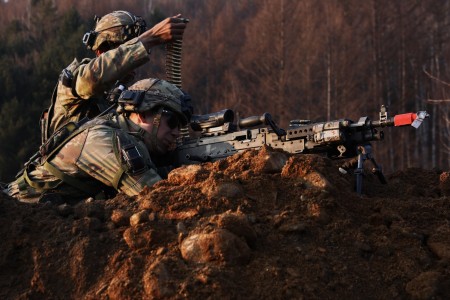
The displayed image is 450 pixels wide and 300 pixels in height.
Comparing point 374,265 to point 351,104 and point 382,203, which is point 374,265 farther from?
point 351,104

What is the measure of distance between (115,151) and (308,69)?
2236 cm

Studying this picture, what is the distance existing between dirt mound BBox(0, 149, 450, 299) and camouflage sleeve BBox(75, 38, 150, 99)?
1769 millimetres

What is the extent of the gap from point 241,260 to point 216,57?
32.2 meters

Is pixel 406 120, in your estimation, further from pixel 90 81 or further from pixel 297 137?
pixel 90 81

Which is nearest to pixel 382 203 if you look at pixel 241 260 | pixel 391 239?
pixel 391 239

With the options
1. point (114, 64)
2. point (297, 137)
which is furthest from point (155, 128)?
point (297, 137)

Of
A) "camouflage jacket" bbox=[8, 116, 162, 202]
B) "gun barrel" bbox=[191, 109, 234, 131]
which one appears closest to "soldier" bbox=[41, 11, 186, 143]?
"camouflage jacket" bbox=[8, 116, 162, 202]

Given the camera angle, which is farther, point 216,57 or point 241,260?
point 216,57

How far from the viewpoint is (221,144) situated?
225 inches

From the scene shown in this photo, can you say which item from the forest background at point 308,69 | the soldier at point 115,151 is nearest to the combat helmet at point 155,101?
the soldier at point 115,151

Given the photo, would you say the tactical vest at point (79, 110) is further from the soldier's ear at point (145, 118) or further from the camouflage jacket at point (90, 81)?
the soldier's ear at point (145, 118)

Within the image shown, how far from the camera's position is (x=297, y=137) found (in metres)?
5.33

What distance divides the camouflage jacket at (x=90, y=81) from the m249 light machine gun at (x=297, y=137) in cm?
72

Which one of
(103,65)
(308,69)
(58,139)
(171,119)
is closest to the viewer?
(58,139)
